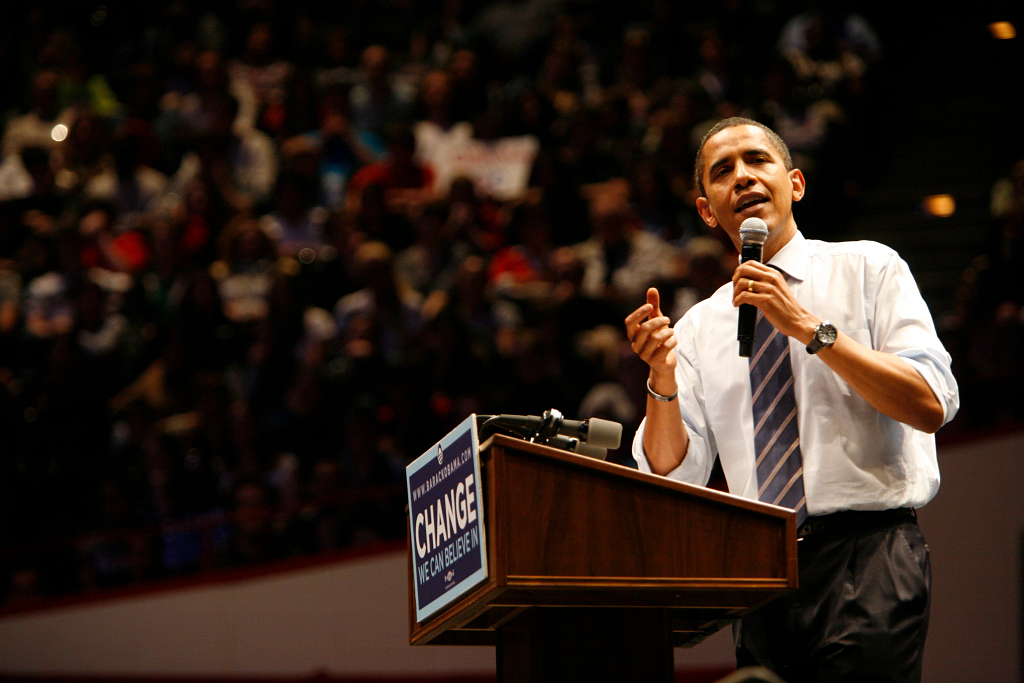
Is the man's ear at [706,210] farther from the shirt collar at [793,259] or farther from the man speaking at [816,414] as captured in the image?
the shirt collar at [793,259]

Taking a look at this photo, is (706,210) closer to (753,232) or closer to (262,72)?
(753,232)

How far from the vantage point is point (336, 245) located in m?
5.47

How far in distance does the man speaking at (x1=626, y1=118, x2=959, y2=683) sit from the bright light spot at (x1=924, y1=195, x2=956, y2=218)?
11.7 feet

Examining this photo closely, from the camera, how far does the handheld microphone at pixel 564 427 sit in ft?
5.34

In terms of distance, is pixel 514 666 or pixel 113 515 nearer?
pixel 514 666

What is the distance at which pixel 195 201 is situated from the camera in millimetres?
5898

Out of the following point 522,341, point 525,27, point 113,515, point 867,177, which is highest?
point 525,27

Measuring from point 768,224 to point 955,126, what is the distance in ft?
13.6

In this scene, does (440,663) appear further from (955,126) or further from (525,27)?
(525,27)

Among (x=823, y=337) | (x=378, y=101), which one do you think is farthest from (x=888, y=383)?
(x=378, y=101)

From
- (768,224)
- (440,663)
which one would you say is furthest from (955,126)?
(768,224)

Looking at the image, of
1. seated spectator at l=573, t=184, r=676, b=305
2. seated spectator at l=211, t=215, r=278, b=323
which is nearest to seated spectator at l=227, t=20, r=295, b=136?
seated spectator at l=211, t=215, r=278, b=323

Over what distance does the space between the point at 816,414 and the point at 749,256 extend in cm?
26

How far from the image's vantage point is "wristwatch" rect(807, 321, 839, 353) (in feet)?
5.26
